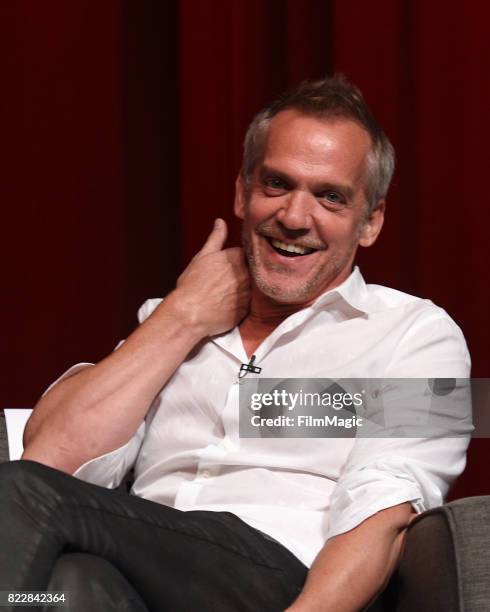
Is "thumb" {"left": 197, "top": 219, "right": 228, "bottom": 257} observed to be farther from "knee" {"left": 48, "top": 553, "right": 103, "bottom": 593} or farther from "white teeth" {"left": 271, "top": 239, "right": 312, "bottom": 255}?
"knee" {"left": 48, "top": 553, "right": 103, "bottom": 593}

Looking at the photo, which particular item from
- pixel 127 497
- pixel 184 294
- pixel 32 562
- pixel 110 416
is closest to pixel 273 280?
pixel 184 294

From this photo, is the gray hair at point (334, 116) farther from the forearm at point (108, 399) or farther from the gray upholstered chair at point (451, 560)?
the gray upholstered chair at point (451, 560)

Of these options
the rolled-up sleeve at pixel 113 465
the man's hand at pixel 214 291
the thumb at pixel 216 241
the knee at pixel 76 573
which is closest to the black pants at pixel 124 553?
the knee at pixel 76 573

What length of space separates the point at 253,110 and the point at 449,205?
0.45 metres

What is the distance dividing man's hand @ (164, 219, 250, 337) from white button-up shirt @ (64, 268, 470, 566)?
0.03 metres

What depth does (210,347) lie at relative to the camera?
6.15 feet

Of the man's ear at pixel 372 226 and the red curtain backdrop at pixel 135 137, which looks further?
the red curtain backdrop at pixel 135 137

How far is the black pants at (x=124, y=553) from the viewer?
1.34m

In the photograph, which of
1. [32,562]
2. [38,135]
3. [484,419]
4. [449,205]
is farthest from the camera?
[38,135]

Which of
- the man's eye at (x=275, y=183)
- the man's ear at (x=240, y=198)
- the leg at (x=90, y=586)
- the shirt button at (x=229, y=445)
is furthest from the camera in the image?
the man's ear at (x=240, y=198)

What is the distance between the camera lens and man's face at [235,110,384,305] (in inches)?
71.6

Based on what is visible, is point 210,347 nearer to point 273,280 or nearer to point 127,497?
point 273,280

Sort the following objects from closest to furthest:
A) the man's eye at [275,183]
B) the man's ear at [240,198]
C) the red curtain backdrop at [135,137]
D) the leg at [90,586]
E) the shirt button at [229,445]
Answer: the leg at [90,586]
the shirt button at [229,445]
the man's eye at [275,183]
the man's ear at [240,198]
the red curtain backdrop at [135,137]

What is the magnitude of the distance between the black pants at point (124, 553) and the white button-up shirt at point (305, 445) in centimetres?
11
